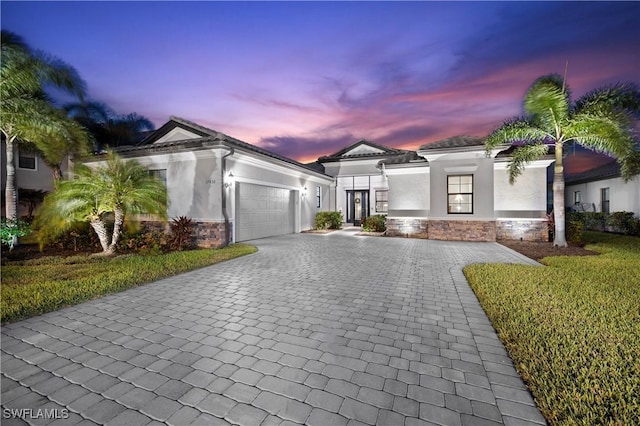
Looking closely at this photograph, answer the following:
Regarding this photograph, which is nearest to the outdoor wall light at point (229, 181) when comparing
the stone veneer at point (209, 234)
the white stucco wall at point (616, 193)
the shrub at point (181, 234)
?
the stone veneer at point (209, 234)

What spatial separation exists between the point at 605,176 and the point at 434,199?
12.6 m

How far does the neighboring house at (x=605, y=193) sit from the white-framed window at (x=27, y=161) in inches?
1214

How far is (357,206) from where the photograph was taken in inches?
839

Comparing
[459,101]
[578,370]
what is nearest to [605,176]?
[459,101]

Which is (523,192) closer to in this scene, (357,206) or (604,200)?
(604,200)

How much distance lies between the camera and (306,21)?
395 inches

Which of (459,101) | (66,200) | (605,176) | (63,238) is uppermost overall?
(459,101)

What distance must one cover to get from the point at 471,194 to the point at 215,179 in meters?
11.0

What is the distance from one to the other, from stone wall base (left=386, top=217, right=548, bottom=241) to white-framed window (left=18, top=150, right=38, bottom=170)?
21635 millimetres

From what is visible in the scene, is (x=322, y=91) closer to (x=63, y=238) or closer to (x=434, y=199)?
(x=434, y=199)

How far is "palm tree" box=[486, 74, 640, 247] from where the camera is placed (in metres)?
8.99

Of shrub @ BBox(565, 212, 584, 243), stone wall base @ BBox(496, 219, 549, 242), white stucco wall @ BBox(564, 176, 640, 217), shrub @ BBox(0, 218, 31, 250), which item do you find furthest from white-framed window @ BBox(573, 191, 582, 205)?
shrub @ BBox(0, 218, 31, 250)

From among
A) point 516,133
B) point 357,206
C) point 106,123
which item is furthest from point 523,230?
point 106,123

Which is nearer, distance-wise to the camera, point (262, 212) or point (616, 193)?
point (262, 212)
